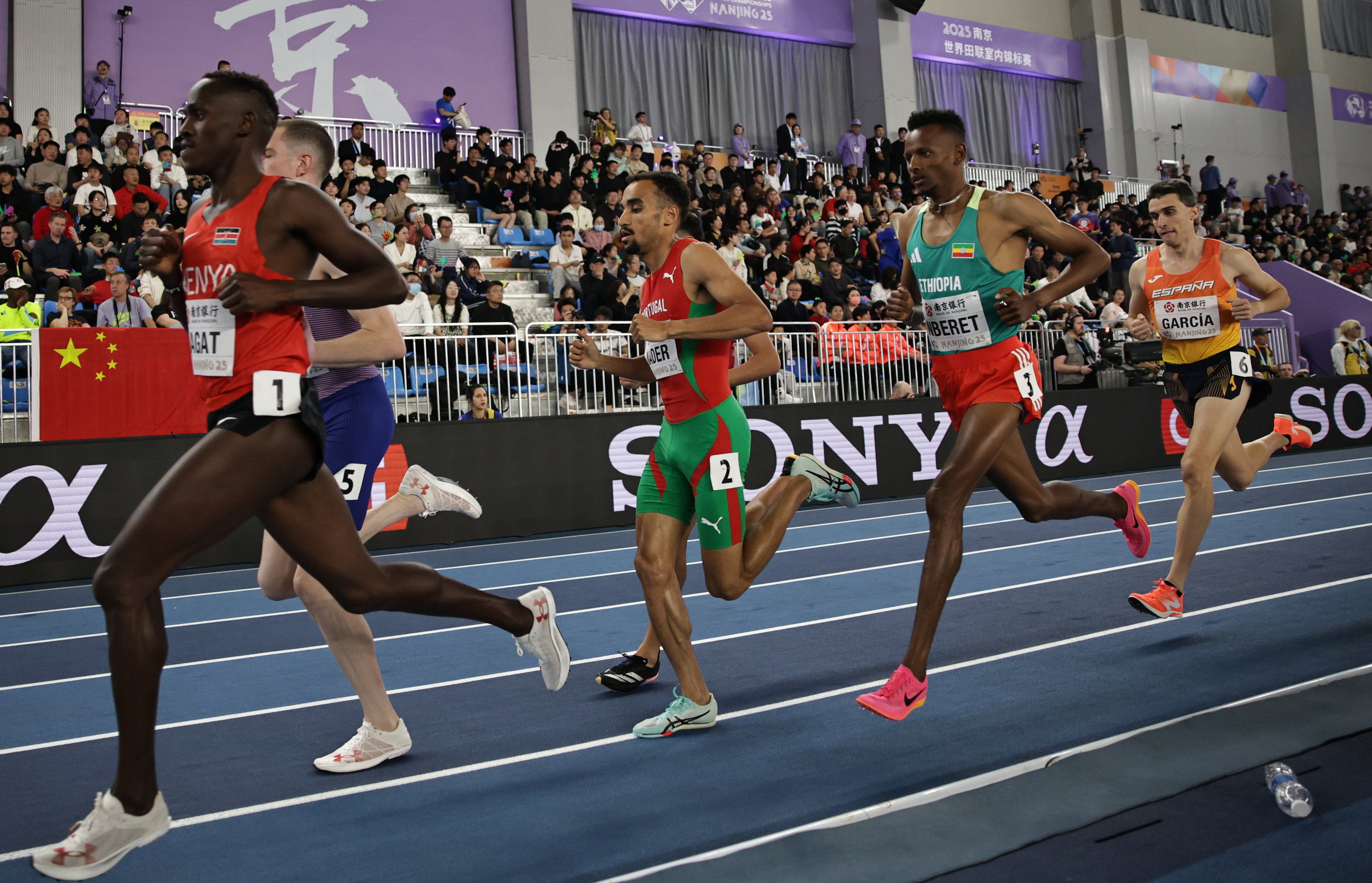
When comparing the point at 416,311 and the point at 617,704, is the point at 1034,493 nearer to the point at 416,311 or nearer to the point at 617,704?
the point at 617,704

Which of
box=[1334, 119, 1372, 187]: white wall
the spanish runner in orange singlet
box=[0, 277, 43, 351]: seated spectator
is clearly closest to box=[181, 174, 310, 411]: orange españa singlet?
the spanish runner in orange singlet

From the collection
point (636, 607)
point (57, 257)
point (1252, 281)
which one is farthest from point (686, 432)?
point (57, 257)

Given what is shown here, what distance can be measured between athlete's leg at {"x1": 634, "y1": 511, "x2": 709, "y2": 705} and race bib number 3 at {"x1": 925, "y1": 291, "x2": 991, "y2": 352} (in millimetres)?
1510

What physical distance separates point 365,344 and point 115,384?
690 centimetres

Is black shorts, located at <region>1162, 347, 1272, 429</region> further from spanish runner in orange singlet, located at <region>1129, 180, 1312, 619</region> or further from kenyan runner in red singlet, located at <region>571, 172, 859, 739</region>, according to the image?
kenyan runner in red singlet, located at <region>571, 172, 859, 739</region>

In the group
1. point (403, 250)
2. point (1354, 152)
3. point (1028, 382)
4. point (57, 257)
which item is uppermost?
point (1354, 152)

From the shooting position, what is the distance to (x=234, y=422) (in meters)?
2.82

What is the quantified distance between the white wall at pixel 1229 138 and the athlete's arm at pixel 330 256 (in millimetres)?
30549

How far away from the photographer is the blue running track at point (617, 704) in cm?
309

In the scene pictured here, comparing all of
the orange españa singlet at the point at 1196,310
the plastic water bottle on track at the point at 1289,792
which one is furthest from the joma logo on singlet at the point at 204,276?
the orange españa singlet at the point at 1196,310

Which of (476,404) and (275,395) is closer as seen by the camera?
(275,395)

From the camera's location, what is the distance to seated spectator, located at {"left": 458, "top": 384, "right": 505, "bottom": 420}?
10828 mm

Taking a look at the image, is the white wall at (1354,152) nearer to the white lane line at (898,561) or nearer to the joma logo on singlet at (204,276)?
the white lane line at (898,561)

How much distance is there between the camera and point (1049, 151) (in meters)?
29.5
